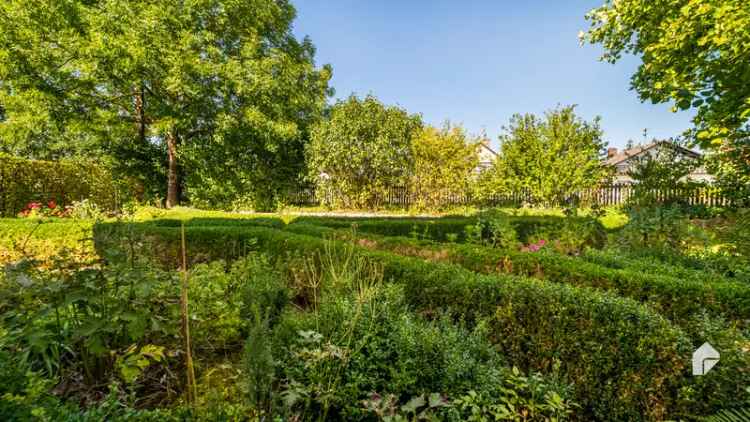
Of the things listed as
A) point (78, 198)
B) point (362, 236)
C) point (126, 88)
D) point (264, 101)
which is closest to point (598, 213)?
point (362, 236)

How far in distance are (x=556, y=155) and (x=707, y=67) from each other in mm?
8685

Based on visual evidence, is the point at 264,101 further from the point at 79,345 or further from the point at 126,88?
the point at 79,345

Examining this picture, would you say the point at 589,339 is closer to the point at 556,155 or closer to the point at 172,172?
the point at 556,155

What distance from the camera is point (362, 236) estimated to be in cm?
470

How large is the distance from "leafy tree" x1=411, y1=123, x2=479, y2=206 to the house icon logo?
42.6 ft

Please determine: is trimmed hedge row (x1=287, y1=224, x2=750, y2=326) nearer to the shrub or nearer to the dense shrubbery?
the dense shrubbery

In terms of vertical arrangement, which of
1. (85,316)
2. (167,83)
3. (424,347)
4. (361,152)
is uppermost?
(167,83)

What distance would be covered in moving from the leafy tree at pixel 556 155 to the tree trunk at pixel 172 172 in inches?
587

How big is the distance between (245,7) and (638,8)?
561 inches

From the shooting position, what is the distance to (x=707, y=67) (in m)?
5.13

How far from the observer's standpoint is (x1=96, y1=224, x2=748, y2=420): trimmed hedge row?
1.91 m

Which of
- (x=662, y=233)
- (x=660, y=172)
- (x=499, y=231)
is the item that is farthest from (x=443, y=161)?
(x=662, y=233)

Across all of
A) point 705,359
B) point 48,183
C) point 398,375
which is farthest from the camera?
point 48,183

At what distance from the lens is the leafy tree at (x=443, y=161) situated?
567 inches
